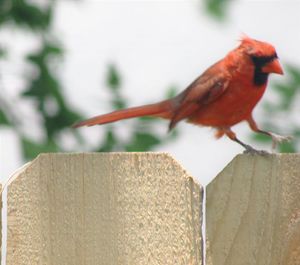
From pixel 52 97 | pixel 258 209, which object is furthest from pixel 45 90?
pixel 258 209

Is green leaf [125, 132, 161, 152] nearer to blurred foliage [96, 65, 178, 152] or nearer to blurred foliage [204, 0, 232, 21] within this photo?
blurred foliage [96, 65, 178, 152]

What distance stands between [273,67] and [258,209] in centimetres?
116

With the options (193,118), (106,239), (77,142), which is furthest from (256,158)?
(77,142)

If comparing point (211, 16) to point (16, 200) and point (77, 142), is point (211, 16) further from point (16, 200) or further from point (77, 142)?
point (16, 200)

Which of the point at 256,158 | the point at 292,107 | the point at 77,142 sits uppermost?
the point at 256,158

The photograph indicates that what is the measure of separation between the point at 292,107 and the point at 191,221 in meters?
1.63

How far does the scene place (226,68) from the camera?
13.1ft

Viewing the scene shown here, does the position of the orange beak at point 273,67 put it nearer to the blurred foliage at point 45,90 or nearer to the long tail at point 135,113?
the long tail at point 135,113

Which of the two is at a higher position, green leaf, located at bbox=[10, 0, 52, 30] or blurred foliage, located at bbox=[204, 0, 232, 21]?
blurred foliage, located at bbox=[204, 0, 232, 21]

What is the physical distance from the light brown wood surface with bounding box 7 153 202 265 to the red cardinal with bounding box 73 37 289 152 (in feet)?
3.05

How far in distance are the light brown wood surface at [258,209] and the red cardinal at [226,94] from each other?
1064 millimetres

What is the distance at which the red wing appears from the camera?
3.93 m

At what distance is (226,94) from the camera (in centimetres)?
400

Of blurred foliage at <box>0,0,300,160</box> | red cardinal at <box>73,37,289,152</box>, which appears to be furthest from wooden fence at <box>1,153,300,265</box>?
blurred foliage at <box>0,0,300,160</box>
